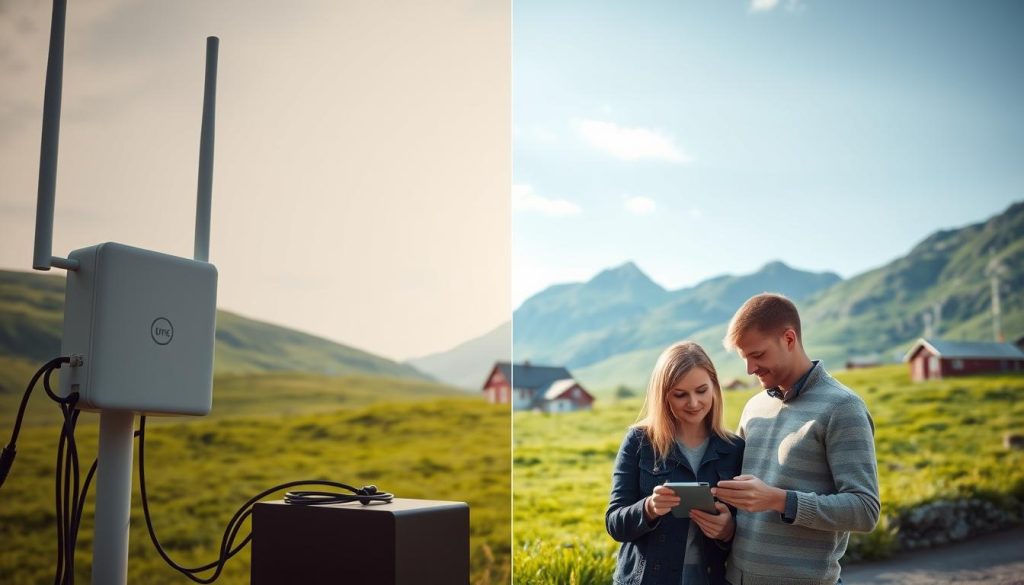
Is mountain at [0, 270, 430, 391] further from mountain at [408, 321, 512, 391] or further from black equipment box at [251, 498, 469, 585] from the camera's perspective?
black equipment box at [251, 498, 469, 585]

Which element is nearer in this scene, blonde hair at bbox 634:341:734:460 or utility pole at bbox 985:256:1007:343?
blonde hair at bbox 634:341:734:460

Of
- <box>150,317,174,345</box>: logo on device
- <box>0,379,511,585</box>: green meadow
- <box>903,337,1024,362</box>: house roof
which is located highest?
<box>903,337,1024,362</box>: house roof

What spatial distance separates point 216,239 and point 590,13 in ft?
7.85

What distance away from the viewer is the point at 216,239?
14.5 feet

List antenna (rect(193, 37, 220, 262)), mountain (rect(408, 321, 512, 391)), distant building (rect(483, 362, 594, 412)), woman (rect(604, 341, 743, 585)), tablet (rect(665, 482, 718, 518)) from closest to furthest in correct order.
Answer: antenna (rect(193, 37, 220, 262)) → tablet (rect(665, 482, 718, 518)) → woman (rect(604, 341, 743, 585)) → distant building (rect(483, 362, 594, 412)) → mountain (rect(408, 321, 512, 391))

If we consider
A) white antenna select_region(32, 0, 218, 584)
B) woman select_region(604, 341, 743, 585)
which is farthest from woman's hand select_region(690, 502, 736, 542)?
white antenna select_region(32, 0, 218, 584)

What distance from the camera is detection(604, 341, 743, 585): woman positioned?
1716mm

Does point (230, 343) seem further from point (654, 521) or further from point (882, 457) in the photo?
point (882, 457)

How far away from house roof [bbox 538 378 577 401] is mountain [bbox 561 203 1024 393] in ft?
0.42

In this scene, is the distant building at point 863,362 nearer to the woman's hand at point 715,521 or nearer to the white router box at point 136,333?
the woman's hand at point 715,521

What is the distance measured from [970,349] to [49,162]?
15.1 ft

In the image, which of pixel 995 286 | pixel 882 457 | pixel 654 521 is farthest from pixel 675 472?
pixel 995 286

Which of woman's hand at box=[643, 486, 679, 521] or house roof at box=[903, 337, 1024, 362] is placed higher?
house roof at box=[903, 337, 1024, 362]

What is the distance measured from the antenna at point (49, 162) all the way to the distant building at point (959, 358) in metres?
4.41
